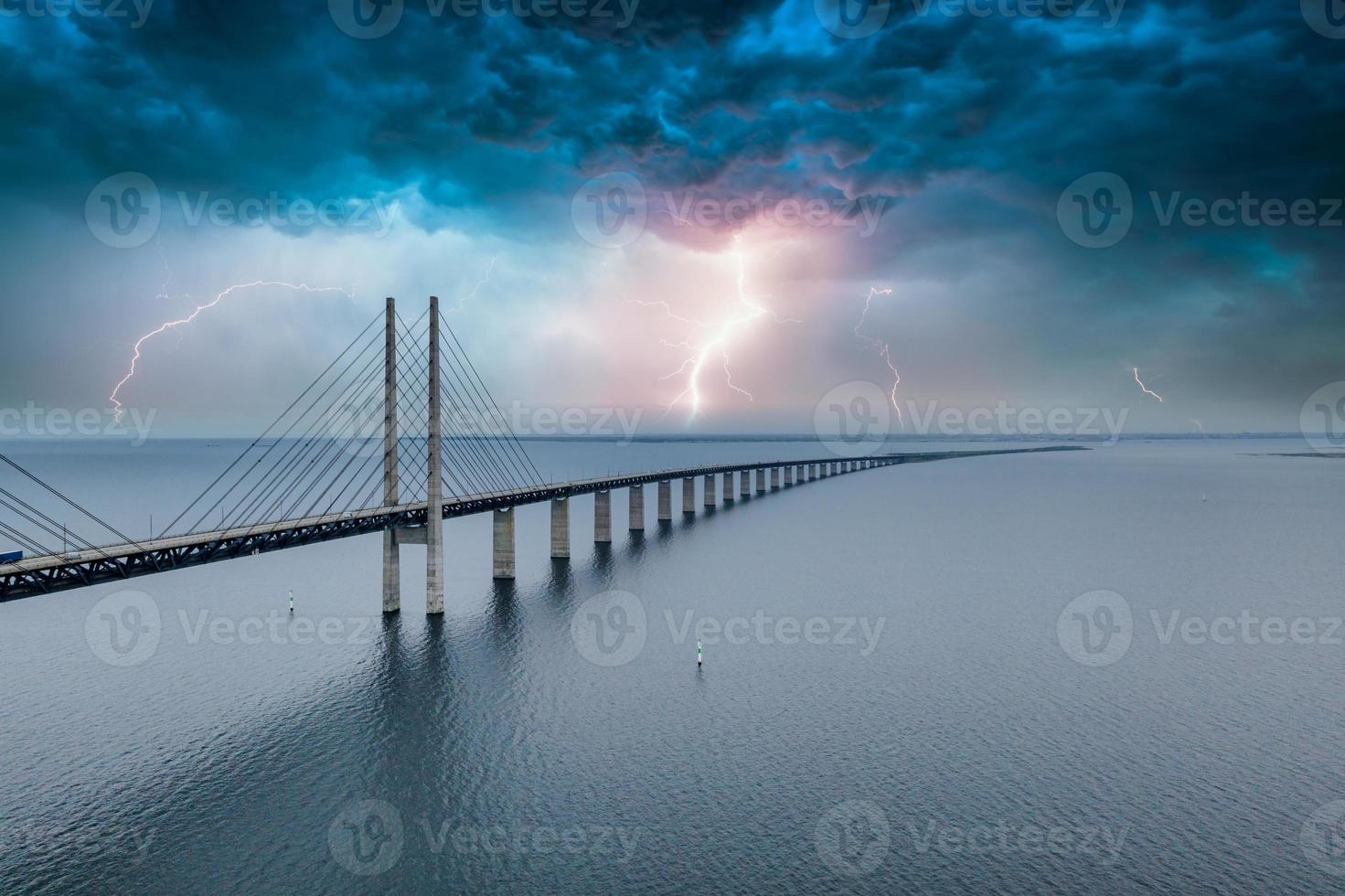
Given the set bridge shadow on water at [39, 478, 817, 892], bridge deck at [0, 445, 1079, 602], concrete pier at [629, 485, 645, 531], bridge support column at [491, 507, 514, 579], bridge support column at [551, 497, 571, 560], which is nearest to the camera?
bridge shadow on water at [39, 478, 817, 892]

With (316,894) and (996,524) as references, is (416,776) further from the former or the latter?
(996,524)

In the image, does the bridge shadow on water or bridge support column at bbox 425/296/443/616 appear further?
bridge support column at bbox 425/296/443/616

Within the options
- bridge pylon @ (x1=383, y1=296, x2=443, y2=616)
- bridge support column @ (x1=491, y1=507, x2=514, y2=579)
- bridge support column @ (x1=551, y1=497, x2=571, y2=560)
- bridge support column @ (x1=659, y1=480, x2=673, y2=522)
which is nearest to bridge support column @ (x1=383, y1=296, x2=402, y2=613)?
bridge pylon @ (x1=383, y1=296, x2=443, y2=616)

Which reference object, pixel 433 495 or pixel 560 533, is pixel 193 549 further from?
pixel 560 533

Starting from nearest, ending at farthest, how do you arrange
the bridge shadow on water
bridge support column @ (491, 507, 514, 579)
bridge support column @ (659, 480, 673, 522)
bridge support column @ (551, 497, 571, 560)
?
the bridge shadow on water < bridge support column @ (491, 507, 514, 579) < bridge support column @ (551, 497, 571, 560) < bridge support column @ (659, 480, 673, 522)

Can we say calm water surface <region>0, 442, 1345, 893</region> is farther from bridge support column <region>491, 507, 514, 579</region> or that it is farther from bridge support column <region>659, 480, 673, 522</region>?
bridge support column <region>659, 480, 673, 522</region>

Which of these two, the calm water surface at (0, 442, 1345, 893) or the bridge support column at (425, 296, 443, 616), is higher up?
the bridge support column at (425, 296, 443, 616)

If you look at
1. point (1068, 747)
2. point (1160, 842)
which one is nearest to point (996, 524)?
point (1068, 747)
